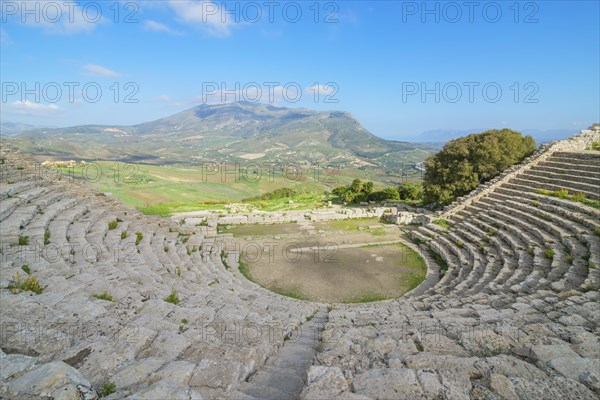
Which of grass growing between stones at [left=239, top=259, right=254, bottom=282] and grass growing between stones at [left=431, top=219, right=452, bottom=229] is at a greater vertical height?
grass growing between stones at [left=431, top=219, right=452, bottom=229]

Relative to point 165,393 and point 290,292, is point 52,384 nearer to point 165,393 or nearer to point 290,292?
point 165,393

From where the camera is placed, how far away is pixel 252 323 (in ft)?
22.7

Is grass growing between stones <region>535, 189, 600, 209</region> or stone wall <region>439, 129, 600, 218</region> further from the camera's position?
stone wall <region>439, 129, 600, 218</region>

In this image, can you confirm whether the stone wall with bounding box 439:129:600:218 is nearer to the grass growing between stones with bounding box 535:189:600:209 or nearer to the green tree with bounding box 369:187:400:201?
the grass growing between stones with bounding box 535:189:600:209

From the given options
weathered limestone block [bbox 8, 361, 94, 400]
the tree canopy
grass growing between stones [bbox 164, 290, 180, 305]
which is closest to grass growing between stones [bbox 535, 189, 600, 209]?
the tree canopy

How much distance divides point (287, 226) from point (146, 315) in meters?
17.9

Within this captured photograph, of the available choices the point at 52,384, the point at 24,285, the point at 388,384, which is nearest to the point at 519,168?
the point at 388,384

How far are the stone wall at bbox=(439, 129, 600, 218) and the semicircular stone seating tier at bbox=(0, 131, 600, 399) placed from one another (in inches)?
277

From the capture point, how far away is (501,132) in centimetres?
2683

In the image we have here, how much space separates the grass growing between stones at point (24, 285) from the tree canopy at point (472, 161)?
85.1ft

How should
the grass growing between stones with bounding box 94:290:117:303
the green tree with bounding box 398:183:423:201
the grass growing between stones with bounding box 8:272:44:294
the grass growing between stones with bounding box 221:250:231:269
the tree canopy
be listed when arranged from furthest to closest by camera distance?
the green tree with bounding box 398:183:423:201 < the tree canopy < the grass growing between stones with bounding box 221:250:231:269 < the grass growing between stones with bounding box 94:290:117:303 < the grass growing between stones with bounding box 8:272:44:294

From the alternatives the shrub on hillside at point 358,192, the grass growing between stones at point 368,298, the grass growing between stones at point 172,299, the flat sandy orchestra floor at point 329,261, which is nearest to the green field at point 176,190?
the shrub on hillside at point 358,192

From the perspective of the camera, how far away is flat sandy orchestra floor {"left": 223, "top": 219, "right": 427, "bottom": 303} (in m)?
13.8

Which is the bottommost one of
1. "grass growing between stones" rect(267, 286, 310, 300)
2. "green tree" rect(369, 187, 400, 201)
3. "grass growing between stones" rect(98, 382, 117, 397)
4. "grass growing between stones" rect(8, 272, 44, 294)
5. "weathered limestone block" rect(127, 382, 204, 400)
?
"grass growing between stones" rect(267, 286, 310, 300)
